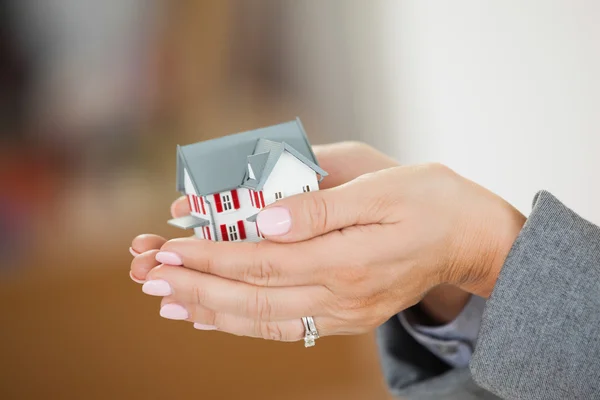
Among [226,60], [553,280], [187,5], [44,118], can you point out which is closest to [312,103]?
[226,60]

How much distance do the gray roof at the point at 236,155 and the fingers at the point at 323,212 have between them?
3.0 inches

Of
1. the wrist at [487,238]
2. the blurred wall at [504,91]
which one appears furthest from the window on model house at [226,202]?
the blurred wall at [504,91]

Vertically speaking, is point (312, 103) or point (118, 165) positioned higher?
point (312, 103)

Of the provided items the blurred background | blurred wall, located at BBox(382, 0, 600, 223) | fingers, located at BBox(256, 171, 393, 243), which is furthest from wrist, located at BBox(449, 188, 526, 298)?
the blurred background

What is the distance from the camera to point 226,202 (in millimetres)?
695

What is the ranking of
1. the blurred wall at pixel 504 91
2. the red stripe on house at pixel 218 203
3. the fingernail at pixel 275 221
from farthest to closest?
the blurred wall at pixel 504 91, the red stripe on house at pixel 218 203, the fingernail at pixel 275 221

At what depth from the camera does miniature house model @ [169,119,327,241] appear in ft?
2.18

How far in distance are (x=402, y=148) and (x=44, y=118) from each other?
104 centimetres

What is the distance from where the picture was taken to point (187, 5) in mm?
1718

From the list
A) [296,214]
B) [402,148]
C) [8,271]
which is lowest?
[8,271]

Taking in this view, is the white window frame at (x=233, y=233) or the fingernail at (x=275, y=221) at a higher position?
the fingernail at (x=275, y=221)

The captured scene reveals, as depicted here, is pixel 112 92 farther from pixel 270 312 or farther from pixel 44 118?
pixel 270 312

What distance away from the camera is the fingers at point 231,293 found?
24.2 inches

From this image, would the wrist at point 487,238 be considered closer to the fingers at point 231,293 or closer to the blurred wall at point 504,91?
the fingers at point 231,293
